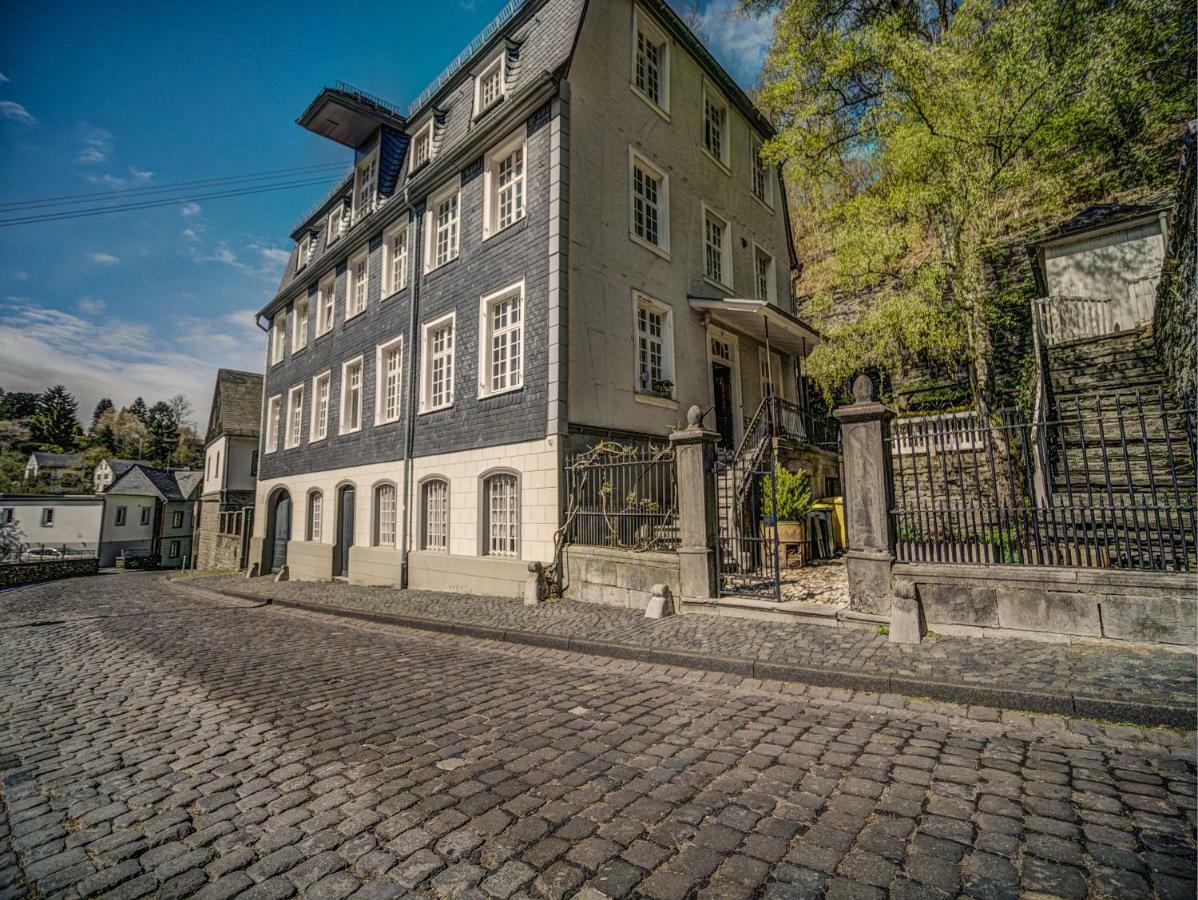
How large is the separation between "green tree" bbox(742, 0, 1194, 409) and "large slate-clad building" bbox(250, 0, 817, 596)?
259 centimetres

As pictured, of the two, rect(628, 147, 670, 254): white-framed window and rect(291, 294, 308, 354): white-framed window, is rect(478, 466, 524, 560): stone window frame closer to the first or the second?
rect(628, 147, 670, 254): white-framed window

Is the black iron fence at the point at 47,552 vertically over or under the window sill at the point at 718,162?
under

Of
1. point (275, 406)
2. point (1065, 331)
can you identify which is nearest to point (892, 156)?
point (1065, 331)

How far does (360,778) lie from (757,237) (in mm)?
18424

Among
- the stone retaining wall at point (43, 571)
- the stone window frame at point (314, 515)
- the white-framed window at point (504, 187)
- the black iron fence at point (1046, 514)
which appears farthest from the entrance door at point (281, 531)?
the black iron fence at point (1046, 514)

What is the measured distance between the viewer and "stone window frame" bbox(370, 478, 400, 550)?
1486cm

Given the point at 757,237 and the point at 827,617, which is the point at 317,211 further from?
the point at 827,617

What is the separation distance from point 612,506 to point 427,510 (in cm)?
600

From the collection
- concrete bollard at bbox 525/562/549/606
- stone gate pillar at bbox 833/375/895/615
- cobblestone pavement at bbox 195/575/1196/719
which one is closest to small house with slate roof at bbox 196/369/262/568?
concrete bollard at bbox 525/562/549/606

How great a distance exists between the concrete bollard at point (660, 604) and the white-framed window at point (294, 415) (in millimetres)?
18333

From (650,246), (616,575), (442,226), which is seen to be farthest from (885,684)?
(442,226)

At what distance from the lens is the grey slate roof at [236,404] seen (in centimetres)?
3278

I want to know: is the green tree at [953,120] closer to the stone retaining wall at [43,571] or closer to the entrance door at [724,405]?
the entrance door at [724,405]

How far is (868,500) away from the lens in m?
6.66
